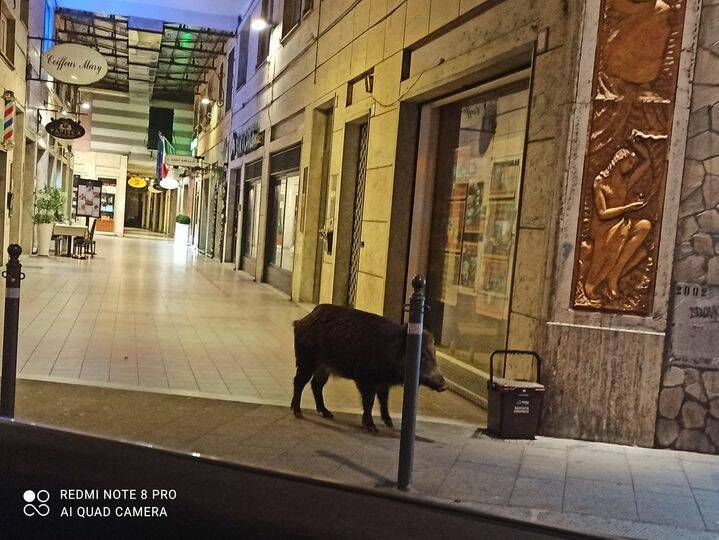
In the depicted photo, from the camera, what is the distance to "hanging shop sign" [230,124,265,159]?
17250 millimetres

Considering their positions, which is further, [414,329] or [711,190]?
[711,190]

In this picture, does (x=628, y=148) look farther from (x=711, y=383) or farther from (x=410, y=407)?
(x=410, y=407)

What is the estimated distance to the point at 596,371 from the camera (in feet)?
16.4

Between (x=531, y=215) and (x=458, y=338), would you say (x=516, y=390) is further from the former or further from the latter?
(x=458, y=338)

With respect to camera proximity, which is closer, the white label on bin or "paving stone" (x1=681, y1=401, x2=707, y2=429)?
the white label on bin

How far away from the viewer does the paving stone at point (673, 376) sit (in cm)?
493

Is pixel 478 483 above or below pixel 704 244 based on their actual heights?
below

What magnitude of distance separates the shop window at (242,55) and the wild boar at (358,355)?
53.8 feet

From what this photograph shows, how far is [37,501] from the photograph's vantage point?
112 cm

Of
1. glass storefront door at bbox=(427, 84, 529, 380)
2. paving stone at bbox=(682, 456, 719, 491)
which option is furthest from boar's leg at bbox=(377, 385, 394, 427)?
paving stone at bbox=(682, 456, 719, 491)

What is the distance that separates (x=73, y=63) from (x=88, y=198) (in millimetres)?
9350

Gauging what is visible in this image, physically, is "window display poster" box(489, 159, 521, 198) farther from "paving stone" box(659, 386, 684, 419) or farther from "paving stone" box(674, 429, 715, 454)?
"paving stone" box(674, 429, 715, 454)

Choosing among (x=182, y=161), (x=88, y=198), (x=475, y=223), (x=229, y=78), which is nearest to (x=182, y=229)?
(x=182, y=161)

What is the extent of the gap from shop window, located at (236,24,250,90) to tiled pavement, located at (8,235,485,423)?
8.19 m
